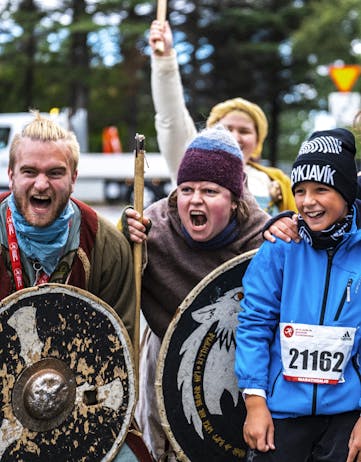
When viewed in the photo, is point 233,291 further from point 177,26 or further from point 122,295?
point 177,26

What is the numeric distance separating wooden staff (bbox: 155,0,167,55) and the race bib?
5.90 feet

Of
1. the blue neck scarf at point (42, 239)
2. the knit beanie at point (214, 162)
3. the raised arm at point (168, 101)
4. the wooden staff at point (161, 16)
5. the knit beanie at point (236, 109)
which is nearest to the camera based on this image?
the blue neck scarf at point (42, 239)

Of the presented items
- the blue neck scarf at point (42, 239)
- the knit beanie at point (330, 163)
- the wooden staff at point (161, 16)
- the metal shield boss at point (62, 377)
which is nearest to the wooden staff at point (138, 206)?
the metal shield boss at point (62, 377)

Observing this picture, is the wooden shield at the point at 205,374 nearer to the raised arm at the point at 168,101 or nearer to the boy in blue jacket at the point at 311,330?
the boy in blue jacket at the point at 311,330

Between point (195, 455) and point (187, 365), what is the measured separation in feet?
1.20

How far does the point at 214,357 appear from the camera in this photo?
137 inches

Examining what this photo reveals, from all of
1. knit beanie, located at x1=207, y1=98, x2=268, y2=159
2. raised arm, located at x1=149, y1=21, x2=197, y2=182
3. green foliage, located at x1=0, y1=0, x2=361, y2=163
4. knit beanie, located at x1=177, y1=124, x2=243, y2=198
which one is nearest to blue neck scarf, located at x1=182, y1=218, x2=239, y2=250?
knit beanie, located at x1=177, y1=124, x2=243, y2=198

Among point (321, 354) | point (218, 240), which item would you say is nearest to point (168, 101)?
point (218, 240)

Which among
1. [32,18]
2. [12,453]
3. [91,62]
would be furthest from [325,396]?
[91,62]

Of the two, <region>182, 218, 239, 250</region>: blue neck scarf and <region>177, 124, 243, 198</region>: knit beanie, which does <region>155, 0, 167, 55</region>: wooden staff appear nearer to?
<region>177, 124, 243, 198</region>: knit beanie

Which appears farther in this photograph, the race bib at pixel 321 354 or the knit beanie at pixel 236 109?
the knit beanie at pixel 236 109

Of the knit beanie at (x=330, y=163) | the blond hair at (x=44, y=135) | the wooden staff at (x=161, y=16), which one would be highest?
the wooden staff at (x=161, y=16)

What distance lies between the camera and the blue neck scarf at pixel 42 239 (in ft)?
10.8

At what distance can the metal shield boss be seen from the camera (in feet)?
10.3
